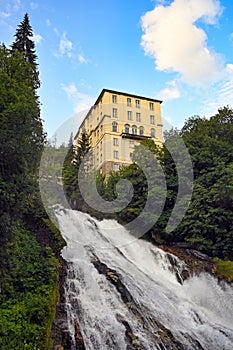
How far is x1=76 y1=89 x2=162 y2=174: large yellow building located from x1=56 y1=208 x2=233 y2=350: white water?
24.2 ft

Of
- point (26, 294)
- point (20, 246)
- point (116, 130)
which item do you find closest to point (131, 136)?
point (116, 130)

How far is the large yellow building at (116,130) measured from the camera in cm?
2339

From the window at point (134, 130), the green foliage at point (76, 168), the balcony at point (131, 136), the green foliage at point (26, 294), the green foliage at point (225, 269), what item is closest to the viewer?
the green foliage at point (26, 294)

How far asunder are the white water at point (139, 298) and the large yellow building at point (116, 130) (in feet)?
24.2

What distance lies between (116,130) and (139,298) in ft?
44.7

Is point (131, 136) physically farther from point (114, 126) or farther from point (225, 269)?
point (225, 269)

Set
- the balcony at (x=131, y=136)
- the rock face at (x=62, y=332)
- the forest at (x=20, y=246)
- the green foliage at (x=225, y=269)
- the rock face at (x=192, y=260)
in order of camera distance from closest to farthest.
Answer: the forest at (x=20, y=246) → the rock face at (x=62, y=332) → the green foliage at (x=225, y=269) → the rock face at (x=192, y=260) → the balcony at (x=131, y=136)

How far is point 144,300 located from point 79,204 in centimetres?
1567

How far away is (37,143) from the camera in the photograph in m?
12.6

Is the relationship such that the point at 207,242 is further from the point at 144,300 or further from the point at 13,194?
the point at 13,194

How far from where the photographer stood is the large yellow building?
76.7ft

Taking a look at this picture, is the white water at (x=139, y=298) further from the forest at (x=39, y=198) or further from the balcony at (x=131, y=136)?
the balcony at (x=131, y=136)

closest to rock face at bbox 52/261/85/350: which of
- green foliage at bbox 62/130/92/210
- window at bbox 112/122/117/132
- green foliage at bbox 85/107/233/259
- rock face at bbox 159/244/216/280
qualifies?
rock face at bbox 159/244/216/280

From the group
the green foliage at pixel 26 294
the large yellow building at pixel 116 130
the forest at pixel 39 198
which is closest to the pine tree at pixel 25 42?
the forest at pixel 39 198
